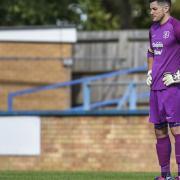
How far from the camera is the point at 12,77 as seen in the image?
24078mm

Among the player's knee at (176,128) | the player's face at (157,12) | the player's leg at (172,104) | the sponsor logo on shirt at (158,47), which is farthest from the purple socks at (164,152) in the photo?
the player's face at (157,12)

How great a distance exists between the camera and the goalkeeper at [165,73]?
31.1 feet

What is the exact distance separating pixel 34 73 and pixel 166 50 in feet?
48.6

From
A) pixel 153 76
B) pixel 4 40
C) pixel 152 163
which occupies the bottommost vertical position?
pixel 152 163

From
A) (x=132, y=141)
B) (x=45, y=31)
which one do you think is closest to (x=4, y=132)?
(x=132, y=141)

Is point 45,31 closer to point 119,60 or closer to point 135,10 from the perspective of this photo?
point 119,60

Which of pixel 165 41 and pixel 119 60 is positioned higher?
pixel 165 41

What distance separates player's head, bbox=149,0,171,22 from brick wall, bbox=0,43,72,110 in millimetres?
14241

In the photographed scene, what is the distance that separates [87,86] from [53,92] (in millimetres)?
4171

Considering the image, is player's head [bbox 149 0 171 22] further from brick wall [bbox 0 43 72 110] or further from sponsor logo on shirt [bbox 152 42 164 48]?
brick wall [bbox 0 43 72 110]

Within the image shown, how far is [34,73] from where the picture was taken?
79.2 ft

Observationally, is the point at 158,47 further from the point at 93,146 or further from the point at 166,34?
the point at 93,146

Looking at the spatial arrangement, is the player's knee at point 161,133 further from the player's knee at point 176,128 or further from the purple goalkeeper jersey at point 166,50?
the purple goalkeeper jersey at point 166,50

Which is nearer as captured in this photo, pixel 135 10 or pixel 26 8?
pixel 26 8
